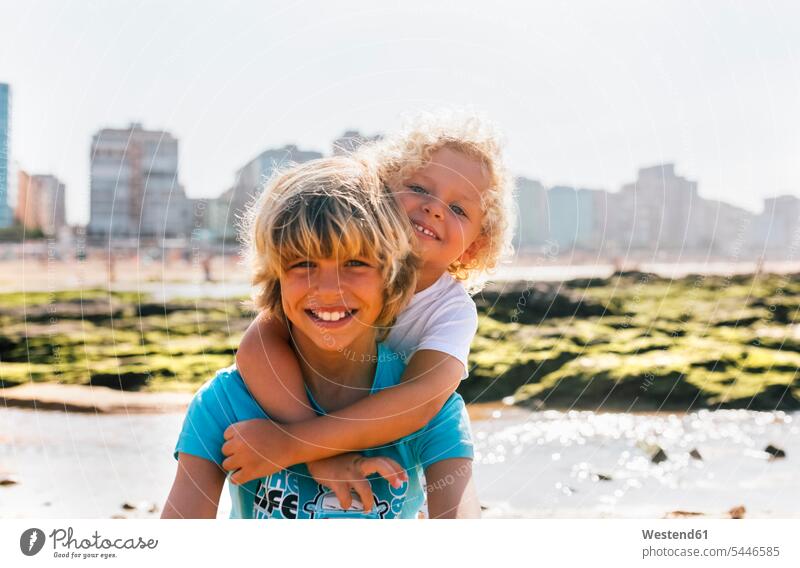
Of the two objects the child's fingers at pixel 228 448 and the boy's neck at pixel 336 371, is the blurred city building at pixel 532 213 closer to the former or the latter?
the boy's neck at pixel 336 371

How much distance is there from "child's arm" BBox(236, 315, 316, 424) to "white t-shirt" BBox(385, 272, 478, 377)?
0.19 meters

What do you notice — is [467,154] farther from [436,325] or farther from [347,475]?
[347,475]

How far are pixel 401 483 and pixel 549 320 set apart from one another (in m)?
3.23

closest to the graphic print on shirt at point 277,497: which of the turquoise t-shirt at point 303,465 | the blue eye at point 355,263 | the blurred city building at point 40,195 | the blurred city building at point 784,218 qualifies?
the turquoise t-shirt at point 303,465

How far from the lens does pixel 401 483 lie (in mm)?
1396

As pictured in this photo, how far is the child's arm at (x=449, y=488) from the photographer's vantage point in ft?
4.65

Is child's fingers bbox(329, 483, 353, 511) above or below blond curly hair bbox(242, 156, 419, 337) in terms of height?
below

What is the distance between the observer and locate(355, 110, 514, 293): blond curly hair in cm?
164

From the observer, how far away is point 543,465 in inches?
109

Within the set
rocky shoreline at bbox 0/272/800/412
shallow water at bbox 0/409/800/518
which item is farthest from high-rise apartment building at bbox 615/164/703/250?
shallow water at bbox 0/409/800/518

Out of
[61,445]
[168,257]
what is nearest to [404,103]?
[61,445]

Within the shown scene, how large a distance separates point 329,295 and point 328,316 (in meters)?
0.04

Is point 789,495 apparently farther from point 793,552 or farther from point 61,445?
point 61,445

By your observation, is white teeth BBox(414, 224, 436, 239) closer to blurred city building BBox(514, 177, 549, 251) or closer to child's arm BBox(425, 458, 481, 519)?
child's arm BBox(425, 458, 481, 519)
